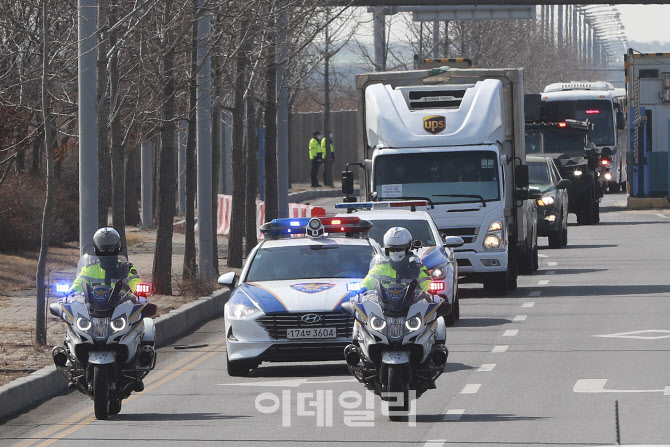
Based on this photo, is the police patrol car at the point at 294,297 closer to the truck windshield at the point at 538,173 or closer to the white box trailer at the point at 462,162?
the white box trailer at the point at 462,162

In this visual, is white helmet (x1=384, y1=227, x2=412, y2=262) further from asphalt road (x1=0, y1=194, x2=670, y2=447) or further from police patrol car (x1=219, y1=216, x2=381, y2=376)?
police patrol car (x1=219, y1=216, x2=381, y2=376)

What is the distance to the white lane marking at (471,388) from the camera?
1298 cm

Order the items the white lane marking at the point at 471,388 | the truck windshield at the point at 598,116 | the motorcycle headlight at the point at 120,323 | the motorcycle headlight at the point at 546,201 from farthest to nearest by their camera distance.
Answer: the truck windshield at the point at 598,116 → the motorcycle headlight at the point at 546,201 → the white lane marking at the point at 471,388 → the motorcycle headlight at the point at 120,323

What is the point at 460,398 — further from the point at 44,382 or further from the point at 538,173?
the point at 538,173

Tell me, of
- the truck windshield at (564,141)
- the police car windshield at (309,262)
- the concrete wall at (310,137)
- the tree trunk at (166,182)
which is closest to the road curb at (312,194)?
the concrete wall at (310,137)

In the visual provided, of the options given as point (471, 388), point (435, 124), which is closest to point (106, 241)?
point (471, 388)

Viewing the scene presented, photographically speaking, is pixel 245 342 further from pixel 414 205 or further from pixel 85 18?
pixel 414 205

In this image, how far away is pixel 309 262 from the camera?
15.4 meters

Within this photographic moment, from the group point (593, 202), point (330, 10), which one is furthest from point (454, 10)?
point (330, 10)

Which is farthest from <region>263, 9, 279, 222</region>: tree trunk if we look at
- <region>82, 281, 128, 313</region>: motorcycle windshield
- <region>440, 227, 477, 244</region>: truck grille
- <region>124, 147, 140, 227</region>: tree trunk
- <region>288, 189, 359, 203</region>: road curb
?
Answer: <region>288, 189, 359, 203</region>: road curb

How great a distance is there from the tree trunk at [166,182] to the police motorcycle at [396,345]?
1027 cm

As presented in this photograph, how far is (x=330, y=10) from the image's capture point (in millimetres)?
30641

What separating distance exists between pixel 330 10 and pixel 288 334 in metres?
17.5

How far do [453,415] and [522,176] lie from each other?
11.7 metres
